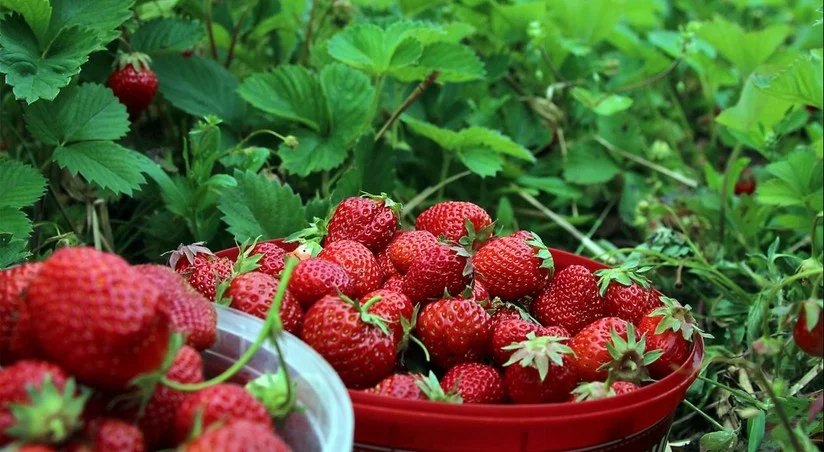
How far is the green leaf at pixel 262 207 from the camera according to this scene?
4.69 ft

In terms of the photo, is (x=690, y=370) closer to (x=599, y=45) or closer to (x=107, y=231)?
(x=107, y=231)

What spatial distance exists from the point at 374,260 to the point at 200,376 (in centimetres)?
36

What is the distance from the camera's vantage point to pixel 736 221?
186 centimetres

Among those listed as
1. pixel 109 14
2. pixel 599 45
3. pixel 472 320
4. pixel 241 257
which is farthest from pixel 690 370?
pixel 599 45

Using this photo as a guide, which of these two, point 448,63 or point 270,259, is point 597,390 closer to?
point 270,259

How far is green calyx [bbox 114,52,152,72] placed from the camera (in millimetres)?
1501

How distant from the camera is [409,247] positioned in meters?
1.17

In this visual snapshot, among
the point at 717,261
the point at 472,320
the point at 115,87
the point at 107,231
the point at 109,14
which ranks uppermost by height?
the point at 109,14

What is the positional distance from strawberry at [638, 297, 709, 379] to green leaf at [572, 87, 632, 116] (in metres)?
1.03

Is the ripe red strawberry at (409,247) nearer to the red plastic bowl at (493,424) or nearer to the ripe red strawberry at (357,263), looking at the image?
the ripe red strawberry at (357,263)

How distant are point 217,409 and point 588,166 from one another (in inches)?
58.9

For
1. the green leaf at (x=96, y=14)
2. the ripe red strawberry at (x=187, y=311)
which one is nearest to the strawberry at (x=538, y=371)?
the ripe red strawberry at (x=187, y=311)

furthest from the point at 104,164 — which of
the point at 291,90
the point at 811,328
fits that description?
the point at 811,328

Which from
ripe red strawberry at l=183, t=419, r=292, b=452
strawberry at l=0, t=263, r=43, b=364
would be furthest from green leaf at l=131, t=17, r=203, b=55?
ripe red strawberry at l=183, t=419, r=292, b=452
